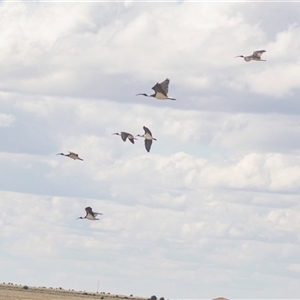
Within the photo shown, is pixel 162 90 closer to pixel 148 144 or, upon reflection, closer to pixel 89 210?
pixel 148 144

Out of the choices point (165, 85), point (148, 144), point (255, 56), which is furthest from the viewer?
point (255, 56)

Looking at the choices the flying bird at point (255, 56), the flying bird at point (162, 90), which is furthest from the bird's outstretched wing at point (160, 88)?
the flying bird at point (255, 56)

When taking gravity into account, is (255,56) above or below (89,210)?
above

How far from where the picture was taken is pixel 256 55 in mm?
100625

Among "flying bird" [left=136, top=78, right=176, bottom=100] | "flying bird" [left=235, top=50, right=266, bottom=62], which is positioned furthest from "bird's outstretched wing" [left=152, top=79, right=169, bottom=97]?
"flying bird" [left=235, top=50, right=266, bottom=62]

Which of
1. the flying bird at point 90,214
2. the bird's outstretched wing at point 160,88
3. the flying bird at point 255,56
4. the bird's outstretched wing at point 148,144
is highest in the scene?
the flying bird at point 255,56

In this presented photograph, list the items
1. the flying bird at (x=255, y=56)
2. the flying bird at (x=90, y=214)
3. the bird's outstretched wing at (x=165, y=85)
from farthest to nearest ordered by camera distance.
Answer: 1. the flying bird at (x=90, y=214)
2. the flying bird at (x=255, y=56)
3. the bird's outstretched wing at (x=165, y=85)

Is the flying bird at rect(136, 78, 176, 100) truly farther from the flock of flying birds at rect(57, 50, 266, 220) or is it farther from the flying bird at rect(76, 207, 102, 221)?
the flying bird at rect(76, 207, 102, 221)

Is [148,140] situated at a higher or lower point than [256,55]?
lower

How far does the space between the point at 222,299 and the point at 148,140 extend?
8948cm

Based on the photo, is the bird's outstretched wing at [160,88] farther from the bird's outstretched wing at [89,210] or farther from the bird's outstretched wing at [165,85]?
the bird's outstretched wing at [89,210]

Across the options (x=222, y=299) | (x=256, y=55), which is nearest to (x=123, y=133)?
(x=256, y=55)

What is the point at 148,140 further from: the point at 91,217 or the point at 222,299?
the point at 222,299

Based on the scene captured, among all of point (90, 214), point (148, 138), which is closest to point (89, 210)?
point (90, 214)
